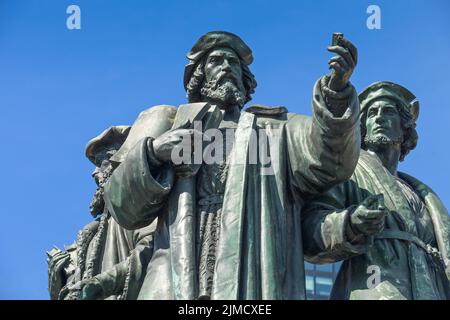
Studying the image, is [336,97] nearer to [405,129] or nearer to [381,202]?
[381,202]

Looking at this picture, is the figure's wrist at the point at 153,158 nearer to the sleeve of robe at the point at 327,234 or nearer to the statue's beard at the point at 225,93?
the statue's beard at the point at 225,93

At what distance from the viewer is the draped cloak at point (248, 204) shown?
53.6ft

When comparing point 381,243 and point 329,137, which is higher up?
point 329,137

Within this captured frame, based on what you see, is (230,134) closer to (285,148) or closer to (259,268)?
(285,148)

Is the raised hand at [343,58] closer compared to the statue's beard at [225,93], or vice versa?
the raised hand at [343,58]

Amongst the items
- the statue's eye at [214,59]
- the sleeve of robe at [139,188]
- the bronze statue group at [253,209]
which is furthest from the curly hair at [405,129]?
the sleeve of robe at [139,188]

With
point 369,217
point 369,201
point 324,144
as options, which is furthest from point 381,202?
point 324,144

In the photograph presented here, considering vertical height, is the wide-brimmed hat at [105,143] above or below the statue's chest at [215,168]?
above

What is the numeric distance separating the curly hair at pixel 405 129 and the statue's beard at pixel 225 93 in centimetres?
163

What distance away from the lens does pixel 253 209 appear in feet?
55.1

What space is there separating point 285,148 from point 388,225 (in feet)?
4.75

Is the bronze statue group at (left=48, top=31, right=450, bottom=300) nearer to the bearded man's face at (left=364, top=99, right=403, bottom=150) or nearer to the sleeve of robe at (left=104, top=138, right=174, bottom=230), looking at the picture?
the sleeve of robe at (left=104, top=138, right=174, bottom=230)

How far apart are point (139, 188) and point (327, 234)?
204 cm
